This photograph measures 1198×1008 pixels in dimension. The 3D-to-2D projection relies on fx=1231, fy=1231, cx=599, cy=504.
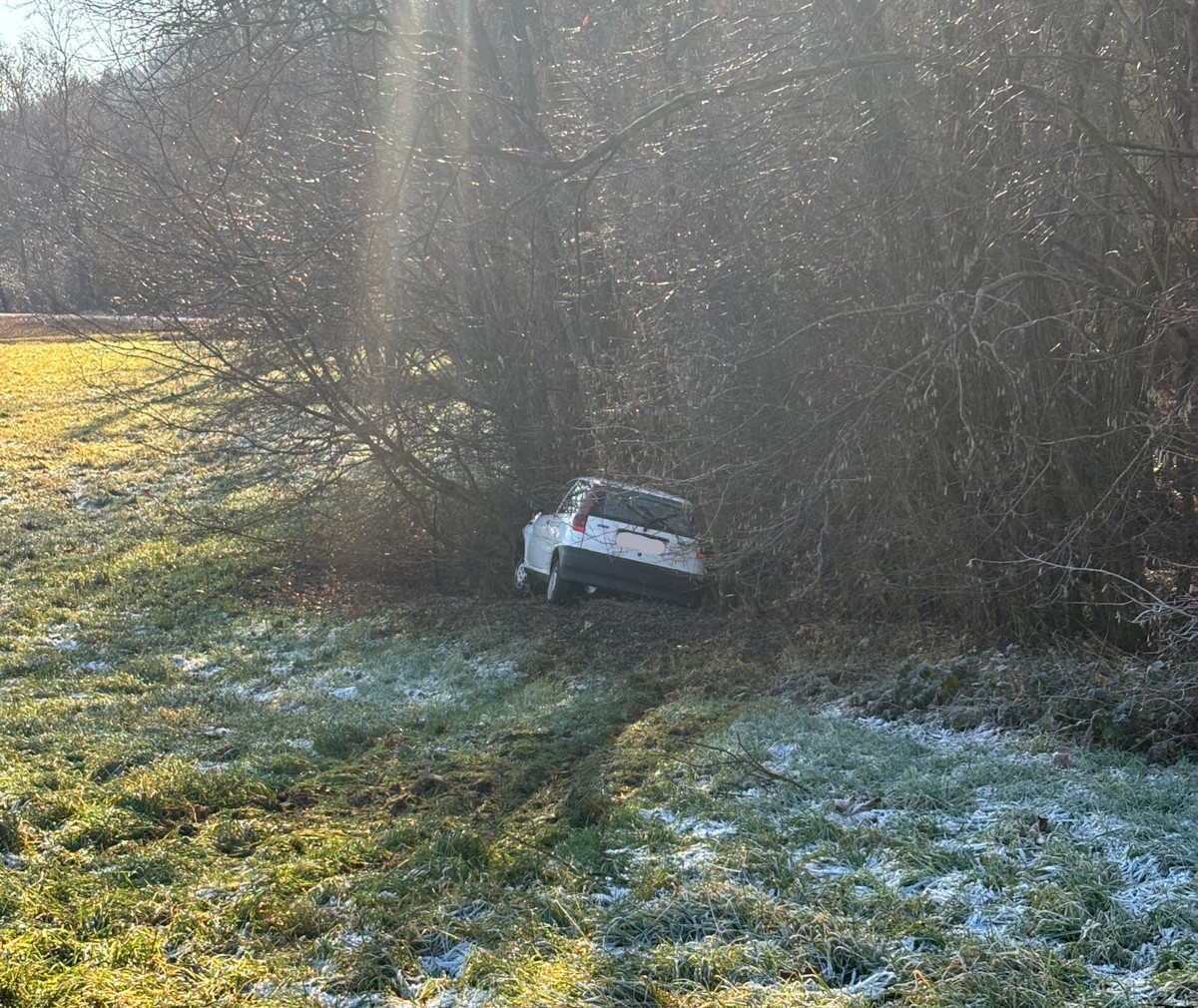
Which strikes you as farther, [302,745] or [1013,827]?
[302,745]

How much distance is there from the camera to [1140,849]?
15.9 ft

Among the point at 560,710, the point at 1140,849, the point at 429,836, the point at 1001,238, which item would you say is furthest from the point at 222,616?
the point at 1140,849

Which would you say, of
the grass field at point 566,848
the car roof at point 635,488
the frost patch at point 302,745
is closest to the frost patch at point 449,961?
the grass field at point 566,848

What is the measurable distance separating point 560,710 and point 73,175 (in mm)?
9134

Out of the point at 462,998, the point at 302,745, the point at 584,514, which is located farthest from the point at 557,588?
the point at 462,998

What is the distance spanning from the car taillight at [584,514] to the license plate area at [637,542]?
38 centimetres

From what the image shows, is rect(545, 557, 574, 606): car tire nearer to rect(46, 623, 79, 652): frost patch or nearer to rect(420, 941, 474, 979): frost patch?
rect(46, 623, 79, 652): frost patch

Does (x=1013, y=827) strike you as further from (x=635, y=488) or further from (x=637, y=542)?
(x=637, y=542)

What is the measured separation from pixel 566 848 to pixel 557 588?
25.0ft

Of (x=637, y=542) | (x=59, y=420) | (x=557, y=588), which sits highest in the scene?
(x=59, y=420)

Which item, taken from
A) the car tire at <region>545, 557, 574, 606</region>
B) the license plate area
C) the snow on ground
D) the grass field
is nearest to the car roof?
the license plate area

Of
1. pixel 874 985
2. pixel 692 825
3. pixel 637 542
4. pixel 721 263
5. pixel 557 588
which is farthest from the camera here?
pixel 557 588

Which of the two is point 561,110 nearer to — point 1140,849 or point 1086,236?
point 1086,236

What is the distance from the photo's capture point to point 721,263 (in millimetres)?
10305
